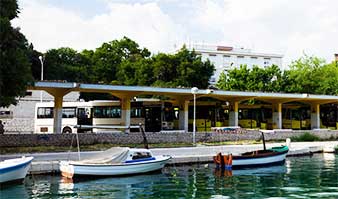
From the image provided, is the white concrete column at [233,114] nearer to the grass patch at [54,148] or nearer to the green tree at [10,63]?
the grass patch at [54,148]

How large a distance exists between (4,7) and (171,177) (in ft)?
33.2

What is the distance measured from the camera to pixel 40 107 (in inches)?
1340

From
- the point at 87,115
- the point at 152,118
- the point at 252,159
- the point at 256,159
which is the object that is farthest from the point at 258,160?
the point at 87,115

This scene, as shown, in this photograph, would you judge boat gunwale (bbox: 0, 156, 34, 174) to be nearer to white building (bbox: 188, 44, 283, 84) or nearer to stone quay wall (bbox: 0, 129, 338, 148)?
stone quay wall (bbox: 0, 129, 338, 148)

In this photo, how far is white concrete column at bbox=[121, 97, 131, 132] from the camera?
2979 centimetres

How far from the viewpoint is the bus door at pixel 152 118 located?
3234 cm

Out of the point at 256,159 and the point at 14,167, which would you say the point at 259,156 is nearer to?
the point at 256,159

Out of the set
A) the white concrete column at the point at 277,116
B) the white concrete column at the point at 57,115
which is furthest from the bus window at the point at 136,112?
the white concrete column at the point at 277,116

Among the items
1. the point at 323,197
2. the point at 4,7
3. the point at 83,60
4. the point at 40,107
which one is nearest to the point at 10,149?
the point at 4,7

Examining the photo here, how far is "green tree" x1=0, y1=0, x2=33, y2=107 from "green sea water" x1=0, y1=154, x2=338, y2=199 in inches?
166

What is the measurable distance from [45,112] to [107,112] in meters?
5.20

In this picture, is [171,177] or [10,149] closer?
→ [171,177]

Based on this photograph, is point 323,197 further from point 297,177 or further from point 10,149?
point 10,149

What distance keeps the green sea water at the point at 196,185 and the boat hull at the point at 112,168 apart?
0.96 ft
